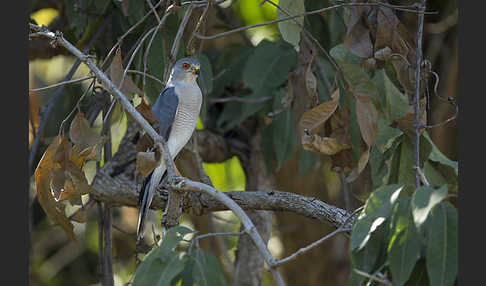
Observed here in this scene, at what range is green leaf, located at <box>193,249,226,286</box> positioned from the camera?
5.54ft

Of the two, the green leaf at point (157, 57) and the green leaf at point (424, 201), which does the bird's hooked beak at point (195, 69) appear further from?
the green leaf at point (424, 201)

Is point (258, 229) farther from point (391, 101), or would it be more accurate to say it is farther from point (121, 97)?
point (121, 97)

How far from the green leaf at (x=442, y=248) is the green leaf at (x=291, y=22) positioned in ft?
4.23

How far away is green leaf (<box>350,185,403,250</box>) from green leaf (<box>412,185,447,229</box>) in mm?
107

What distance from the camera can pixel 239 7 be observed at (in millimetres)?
5164

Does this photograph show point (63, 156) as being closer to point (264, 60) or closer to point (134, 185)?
point (134, 185)

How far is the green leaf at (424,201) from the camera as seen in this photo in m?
1.51

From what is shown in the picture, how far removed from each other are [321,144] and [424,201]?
3.09ft

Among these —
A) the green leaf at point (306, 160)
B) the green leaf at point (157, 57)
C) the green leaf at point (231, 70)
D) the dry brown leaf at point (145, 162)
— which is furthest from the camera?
the green leaf at point (231, 70)

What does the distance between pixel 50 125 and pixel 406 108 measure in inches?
105

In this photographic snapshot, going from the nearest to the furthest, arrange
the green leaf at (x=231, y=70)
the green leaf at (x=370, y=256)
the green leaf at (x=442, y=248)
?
the green leaf at (x=442, y=248)
the green leaf at (x=370, y=256)
the green leaf at (x=231, y=70)

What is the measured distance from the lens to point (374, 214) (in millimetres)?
1709

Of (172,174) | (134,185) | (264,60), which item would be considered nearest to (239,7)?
(264,60)

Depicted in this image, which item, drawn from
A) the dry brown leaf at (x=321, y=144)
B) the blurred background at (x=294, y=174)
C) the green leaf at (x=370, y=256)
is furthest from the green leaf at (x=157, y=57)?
the blurred background at (x=294, y=174)
